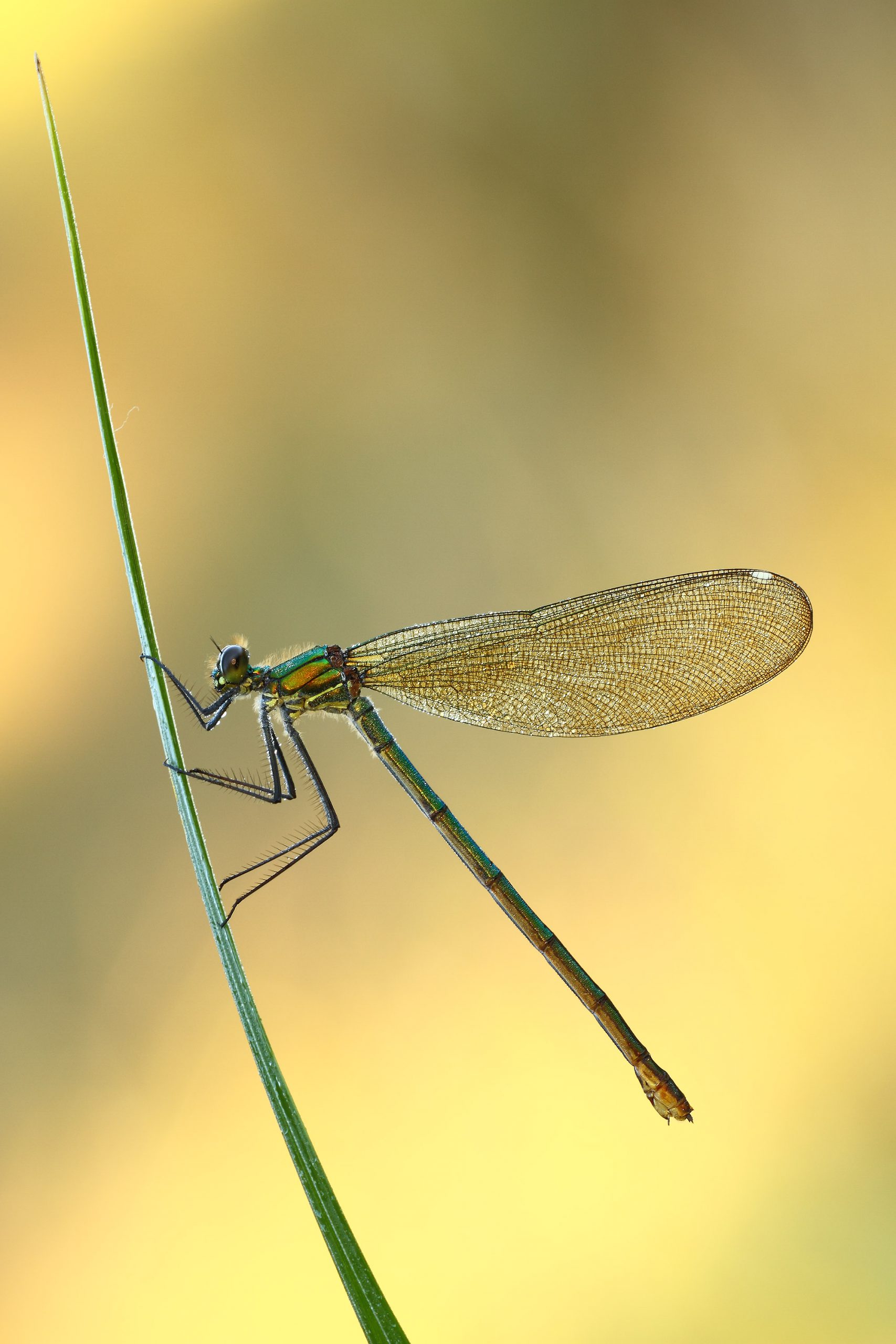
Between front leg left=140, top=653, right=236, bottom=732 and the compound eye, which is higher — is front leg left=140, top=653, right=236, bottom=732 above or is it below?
below

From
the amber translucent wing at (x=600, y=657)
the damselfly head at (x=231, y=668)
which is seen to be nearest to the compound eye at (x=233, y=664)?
the damselfly head at (x=231, y=668)

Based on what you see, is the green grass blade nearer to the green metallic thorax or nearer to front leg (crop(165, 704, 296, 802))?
front leg (crop(165, 704, 296, 802))

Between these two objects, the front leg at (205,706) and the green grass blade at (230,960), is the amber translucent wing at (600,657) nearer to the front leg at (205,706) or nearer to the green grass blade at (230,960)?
the front leg at (205,706)

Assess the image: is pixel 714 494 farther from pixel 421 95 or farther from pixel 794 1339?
pixel 794 1339

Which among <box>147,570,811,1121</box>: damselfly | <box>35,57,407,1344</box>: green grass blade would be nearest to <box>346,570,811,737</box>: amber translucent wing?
<box>147,570,811,1121</box>: damselfly

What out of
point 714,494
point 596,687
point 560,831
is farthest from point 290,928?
point 714,494

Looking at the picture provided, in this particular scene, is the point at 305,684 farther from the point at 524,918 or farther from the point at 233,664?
the point at 524,918
